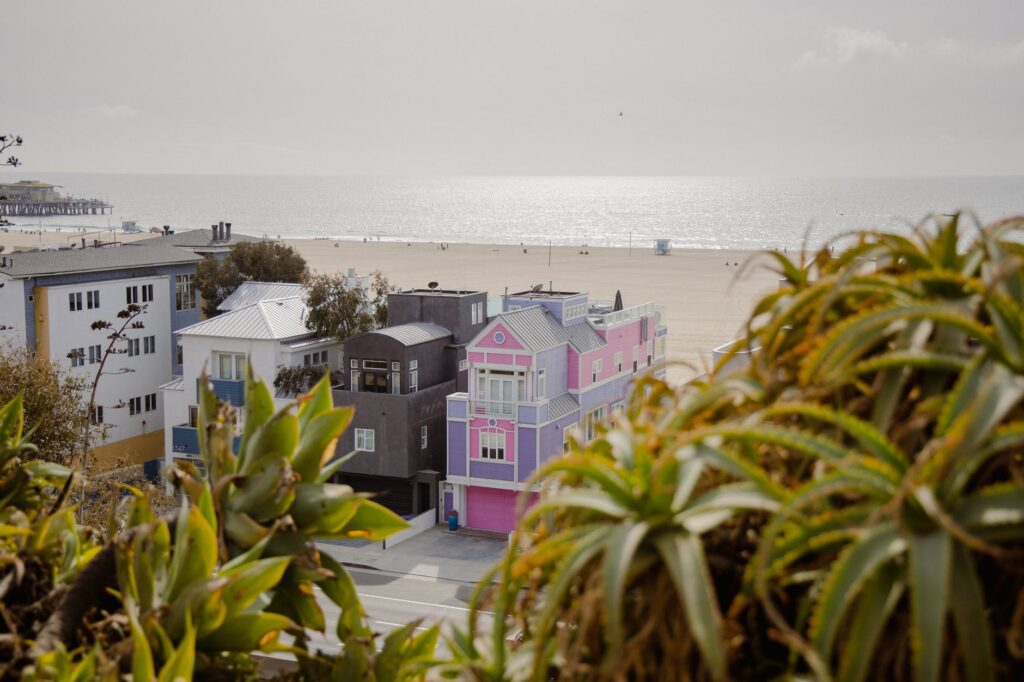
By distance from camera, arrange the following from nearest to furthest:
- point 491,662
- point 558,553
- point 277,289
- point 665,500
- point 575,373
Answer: point 665,500 → point 558,553 → point 491,662 → point 575,373 → point 277,289

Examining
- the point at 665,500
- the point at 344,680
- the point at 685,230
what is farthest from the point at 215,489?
the point at 685,230

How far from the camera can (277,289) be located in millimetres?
40969

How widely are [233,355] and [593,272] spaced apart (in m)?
66.5

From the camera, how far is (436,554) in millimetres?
29656

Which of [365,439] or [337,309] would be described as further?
[337,309]

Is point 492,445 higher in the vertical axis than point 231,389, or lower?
lower

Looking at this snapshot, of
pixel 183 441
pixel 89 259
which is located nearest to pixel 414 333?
pixel 183 441

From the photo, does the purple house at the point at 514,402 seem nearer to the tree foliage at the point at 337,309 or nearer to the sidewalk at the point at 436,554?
the sidewalk at the point at 436,554

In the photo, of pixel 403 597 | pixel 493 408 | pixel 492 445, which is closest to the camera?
pixel 403 597

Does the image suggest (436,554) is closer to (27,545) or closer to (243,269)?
(243,269)

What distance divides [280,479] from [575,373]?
28888mm

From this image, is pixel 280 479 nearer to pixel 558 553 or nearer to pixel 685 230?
pixel 558 553

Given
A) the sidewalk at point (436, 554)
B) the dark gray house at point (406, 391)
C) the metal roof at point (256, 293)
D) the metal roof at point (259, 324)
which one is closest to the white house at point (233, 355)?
the metal roof at point (259, 324)

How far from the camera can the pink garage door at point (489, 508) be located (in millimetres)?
31828
